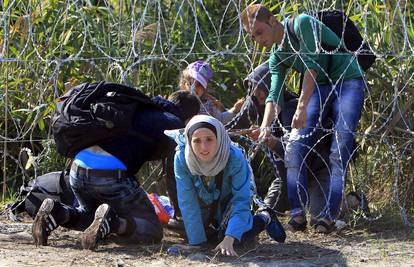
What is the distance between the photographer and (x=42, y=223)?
4.73 meters

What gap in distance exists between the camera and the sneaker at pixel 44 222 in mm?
4719

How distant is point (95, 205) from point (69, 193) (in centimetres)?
33

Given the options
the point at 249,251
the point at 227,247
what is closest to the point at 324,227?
the point at 249,251

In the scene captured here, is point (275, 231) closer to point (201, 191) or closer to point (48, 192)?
point (201, 191)

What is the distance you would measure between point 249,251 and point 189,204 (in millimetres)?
379

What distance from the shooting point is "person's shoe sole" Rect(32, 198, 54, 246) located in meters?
4.72

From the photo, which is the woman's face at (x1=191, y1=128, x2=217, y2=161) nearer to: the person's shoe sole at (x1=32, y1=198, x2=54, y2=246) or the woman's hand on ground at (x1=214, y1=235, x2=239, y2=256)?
the woman's hand on ground at (x1=214, y1=235, x2=239, y2=256)

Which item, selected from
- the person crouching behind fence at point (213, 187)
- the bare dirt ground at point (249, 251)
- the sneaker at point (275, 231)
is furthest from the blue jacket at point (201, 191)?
the sneaker at point (275, 231)

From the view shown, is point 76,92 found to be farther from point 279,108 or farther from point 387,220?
point 387,220

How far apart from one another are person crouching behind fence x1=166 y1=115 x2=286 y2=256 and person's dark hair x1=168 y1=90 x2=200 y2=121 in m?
0.56

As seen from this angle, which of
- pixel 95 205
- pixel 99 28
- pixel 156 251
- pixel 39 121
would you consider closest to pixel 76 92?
pixel 95 205

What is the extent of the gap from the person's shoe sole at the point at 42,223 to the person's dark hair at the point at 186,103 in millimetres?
946

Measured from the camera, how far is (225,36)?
6824mm

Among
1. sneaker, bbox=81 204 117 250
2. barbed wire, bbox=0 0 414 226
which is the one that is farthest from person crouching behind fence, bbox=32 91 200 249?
barbed wire, bbox=0 0 414 226
